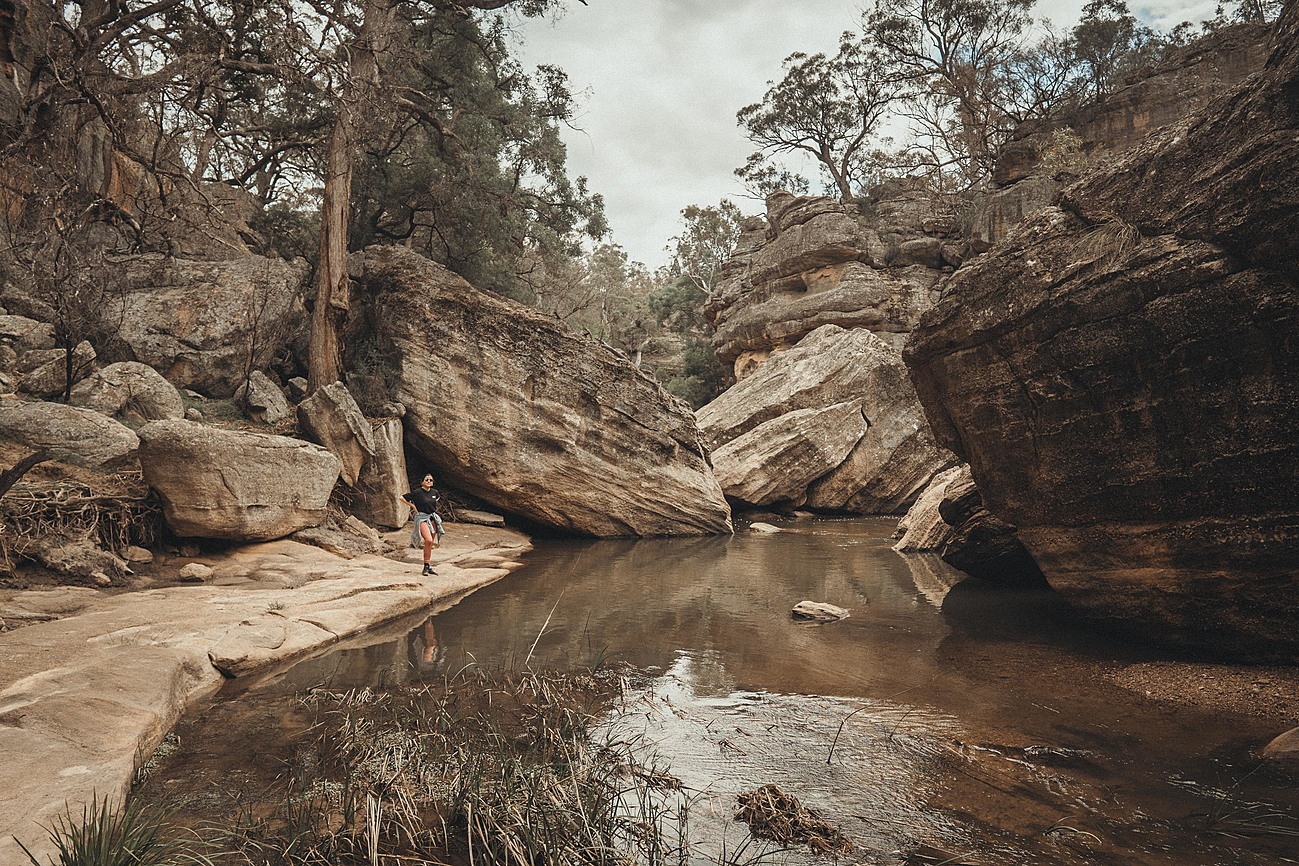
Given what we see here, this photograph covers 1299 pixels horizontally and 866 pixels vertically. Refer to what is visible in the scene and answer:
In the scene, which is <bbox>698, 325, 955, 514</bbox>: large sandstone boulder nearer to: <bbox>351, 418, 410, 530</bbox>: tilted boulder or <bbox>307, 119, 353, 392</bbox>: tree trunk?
<bbox>351, 418, 410, 530</bbox>: tilted boulder

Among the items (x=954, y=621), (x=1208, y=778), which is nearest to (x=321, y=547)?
(x=954, y=621)

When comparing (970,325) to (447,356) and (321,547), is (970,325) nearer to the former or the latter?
(321,547)

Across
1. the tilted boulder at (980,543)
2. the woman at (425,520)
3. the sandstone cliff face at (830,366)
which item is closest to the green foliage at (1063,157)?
the sandstone cliff face at (830,366)

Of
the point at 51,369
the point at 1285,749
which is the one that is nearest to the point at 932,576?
the point at 1285,749

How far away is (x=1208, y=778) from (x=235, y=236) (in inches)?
810

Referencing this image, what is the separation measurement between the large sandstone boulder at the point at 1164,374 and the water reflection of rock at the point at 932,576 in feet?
8.72

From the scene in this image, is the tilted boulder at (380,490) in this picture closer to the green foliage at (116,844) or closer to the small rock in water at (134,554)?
the small rock in water at (134,554)

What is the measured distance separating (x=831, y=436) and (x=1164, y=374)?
15.1 metres

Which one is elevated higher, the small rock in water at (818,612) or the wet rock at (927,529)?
the wet rock at (927,529)

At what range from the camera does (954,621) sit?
8.67 m

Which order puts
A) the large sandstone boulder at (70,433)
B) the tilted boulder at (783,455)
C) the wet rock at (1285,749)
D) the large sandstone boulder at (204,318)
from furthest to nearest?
the tilted boulder at (783,455)
the large sandstone boulder at (204,318)
the large sandstone boulder at (70,433)
the wet rock at (1285,749)

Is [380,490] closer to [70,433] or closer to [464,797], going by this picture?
[70,433]

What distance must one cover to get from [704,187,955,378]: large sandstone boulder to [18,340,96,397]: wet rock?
22879 millimetres

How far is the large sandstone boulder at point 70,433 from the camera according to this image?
9.09m
